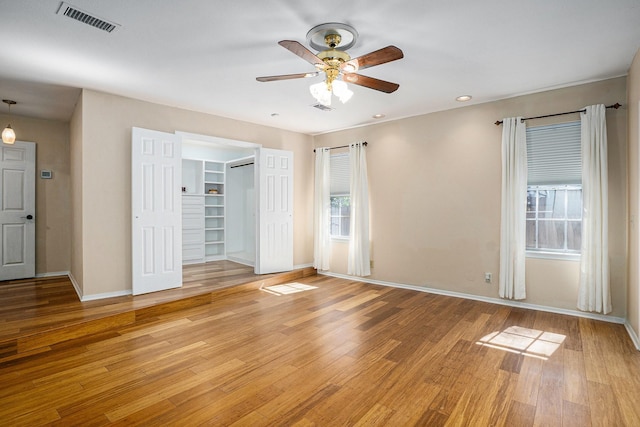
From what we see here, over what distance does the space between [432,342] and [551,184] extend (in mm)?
2544

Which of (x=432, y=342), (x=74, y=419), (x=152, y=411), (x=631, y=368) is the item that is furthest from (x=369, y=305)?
(x=74, y=419)

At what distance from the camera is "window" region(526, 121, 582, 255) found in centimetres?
387

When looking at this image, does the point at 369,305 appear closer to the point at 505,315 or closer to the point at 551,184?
the point at 505,315

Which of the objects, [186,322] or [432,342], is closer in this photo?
[432,342]

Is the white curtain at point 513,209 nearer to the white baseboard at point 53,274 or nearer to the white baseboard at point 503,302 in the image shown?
the white baseboard at point 503,302

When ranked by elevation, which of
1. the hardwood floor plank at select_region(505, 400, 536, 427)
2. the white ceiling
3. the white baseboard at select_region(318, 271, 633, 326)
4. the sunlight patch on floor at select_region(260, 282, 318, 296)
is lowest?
the hardwood floor plank at select_region(505, 400, 536, 427)

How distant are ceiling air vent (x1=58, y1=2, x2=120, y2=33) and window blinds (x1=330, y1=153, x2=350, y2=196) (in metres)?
4.07

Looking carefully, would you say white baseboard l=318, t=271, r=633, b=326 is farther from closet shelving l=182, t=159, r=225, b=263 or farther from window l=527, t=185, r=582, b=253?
closet shelving l=182, t=159, r=225, b=263

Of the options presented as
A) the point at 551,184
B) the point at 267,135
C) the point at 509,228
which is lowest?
the point at 509,228

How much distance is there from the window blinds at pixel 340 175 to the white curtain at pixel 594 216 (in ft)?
11.2

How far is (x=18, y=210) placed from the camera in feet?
17.3

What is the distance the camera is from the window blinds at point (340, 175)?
19.8 ft

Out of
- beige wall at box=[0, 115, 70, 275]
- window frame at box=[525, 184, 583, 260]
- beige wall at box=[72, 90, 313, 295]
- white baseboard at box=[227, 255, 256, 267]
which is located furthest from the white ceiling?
white baseboard at box=[227, 255, 256, 267]

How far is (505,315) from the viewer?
3.91m
